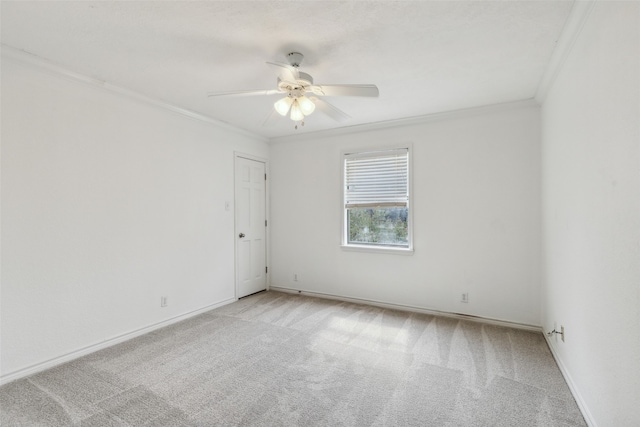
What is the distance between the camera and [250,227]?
4594mm

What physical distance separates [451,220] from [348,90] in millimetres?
2251

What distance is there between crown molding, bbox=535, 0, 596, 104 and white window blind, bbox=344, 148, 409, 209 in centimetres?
161

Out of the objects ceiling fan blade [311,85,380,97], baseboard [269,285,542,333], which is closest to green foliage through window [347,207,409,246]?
baseboard [269,285,542,333]

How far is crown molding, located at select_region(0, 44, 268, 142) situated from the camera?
2223mm

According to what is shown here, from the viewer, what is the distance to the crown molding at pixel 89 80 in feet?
7.29

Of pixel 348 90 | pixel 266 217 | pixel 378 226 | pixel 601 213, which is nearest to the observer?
pixel 601 213

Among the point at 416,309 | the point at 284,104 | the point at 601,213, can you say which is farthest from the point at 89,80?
the point at 416,309

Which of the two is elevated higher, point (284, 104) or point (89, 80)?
point (89, 80)

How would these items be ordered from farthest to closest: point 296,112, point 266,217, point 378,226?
point 266,217 → point 378,226 → point 296,112

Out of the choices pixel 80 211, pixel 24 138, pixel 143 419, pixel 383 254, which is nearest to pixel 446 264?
pixel 383 254

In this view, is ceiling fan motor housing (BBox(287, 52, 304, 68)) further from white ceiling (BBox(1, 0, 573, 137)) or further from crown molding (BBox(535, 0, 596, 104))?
crown molding (BBox(535, 0, 596, 104))

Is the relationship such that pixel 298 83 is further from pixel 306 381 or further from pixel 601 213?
pixel 306 381

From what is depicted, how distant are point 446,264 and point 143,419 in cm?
330

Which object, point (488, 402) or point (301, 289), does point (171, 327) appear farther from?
point (488, 402)
